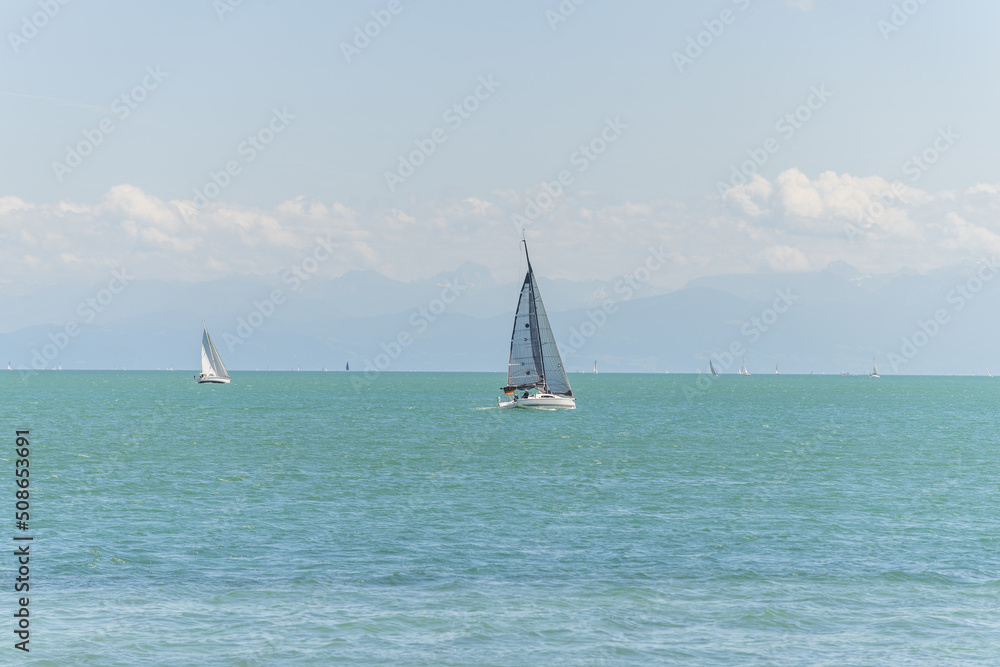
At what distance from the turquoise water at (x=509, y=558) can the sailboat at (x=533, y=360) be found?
30.2 meters

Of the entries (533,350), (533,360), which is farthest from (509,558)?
(533,360)

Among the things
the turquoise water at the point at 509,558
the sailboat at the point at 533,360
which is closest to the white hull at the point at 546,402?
the sailboat at the point at 533,360

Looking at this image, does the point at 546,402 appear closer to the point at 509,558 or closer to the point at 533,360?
the point at 533,360

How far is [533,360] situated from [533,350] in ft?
6.45

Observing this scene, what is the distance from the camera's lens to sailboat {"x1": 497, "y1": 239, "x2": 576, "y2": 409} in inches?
4092

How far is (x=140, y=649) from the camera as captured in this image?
23.2m

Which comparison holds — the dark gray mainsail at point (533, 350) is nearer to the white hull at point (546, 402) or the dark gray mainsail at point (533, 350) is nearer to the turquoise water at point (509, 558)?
the white hull at point (546, 402)

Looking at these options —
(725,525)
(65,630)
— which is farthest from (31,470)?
(725,525)

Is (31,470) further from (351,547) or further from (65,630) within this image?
(65,630)

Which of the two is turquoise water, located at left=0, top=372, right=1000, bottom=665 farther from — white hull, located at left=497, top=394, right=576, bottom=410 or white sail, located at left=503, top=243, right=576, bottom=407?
white hull, located at left=497, top=394, right=576, bottom=410

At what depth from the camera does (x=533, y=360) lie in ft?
353

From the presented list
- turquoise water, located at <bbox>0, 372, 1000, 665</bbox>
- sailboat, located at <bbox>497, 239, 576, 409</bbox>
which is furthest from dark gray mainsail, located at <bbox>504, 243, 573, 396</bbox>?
turquoise water, located at <bbox>0, 372, 1000, 665</bbox>

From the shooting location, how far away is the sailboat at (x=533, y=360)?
104 meters

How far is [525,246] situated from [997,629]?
83.0 metres
